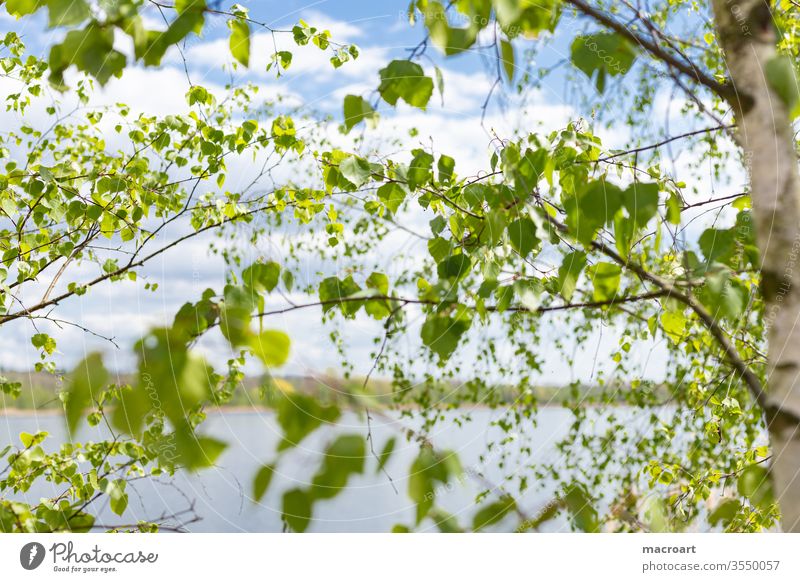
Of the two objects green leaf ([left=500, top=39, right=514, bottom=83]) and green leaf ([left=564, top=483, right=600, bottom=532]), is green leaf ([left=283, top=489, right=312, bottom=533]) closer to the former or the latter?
green leaf ([left=564, top=483, right=600, bottom=532])

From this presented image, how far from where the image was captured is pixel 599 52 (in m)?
0.69

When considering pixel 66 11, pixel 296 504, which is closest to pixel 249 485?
pixel 296 504

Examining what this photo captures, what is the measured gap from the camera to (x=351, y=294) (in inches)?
23.3

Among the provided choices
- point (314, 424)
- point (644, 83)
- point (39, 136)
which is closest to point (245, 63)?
point (314, 424)

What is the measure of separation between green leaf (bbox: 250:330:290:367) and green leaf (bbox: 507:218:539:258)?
0.24 metres

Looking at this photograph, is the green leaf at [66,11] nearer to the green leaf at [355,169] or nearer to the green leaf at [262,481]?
the green leaf at [355,169]

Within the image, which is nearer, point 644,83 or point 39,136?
point 39,136

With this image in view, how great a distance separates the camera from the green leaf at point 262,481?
0.49 m

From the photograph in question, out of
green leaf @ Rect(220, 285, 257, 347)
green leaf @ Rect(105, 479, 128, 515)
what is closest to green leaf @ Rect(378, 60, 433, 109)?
green leaf @ Rect(220, 285, 257, 347)

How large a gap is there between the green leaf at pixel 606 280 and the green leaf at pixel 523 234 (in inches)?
4.4

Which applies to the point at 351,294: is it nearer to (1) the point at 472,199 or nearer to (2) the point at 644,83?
(1) the point at 472,199

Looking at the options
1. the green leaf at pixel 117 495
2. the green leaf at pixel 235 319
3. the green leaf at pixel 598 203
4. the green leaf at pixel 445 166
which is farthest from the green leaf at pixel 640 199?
the green leaf at pixel 117 495
